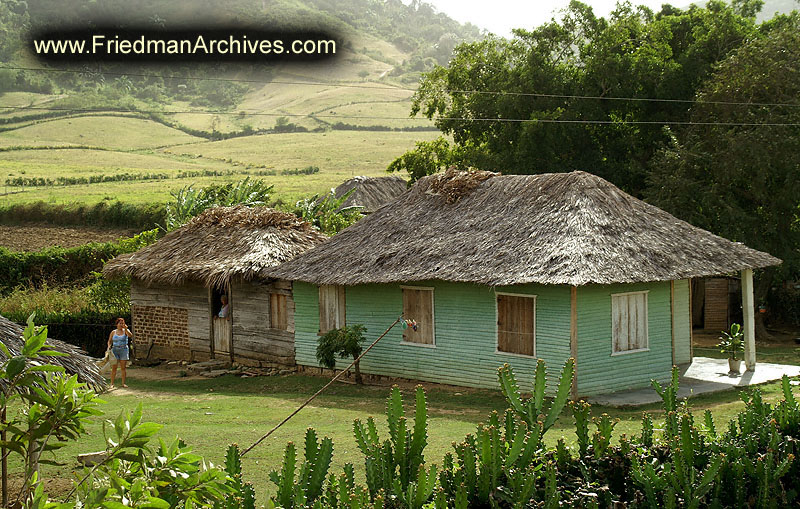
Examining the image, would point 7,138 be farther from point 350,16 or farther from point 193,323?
point 350,16

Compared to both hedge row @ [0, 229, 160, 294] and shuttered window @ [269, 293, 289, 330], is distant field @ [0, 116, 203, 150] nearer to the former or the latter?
hedge row @ [0, 229, 160, 294]

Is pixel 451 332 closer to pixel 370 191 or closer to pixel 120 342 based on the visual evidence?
pixel 120 342

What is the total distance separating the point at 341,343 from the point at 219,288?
4.10 m

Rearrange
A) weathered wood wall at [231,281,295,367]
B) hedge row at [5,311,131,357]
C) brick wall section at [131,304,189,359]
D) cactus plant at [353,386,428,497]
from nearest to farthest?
cactus plant at [353,386,428,497] → weathered wood wall at [231,281,295,367] → brick wall section at [131,304,189,359] → hedge row at [5,311,131,357]

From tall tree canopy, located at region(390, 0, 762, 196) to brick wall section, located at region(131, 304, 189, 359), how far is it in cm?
1126

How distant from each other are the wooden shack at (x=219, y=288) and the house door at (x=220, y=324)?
2cm

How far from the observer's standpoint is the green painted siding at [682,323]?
18656mm

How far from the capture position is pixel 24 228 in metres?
42.4

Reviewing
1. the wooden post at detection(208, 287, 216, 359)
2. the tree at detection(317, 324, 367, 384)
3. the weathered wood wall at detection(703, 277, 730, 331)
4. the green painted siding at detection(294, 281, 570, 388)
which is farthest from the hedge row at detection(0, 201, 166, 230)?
the weathered wood wall at detection(703, 277, 730, 331)

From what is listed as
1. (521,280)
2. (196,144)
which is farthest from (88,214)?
(196,144)

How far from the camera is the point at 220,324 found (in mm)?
21688

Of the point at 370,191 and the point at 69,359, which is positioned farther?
the point at 370,191

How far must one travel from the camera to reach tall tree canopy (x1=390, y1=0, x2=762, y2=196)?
27594 mm

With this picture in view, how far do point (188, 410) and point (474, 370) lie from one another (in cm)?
522
